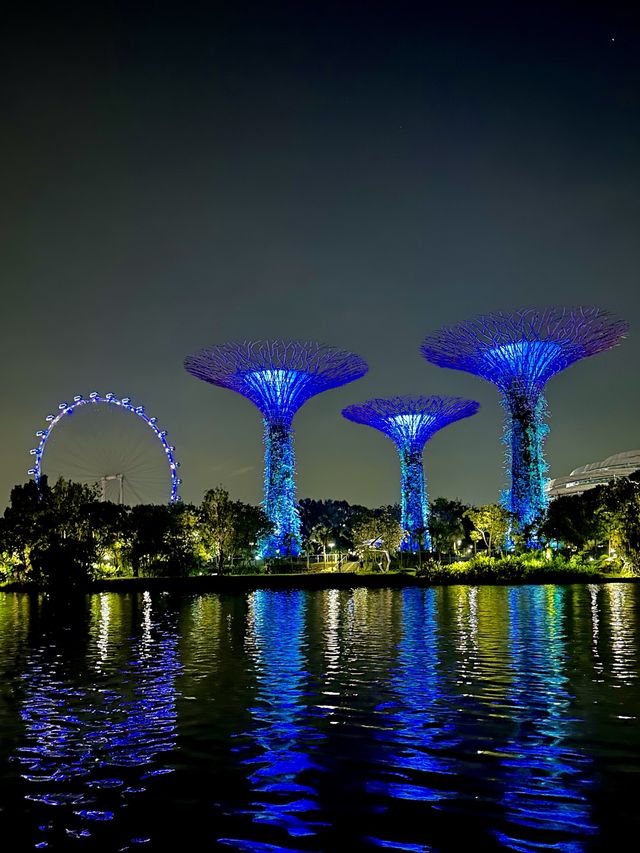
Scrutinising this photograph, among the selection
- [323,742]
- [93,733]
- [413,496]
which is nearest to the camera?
[323,742]

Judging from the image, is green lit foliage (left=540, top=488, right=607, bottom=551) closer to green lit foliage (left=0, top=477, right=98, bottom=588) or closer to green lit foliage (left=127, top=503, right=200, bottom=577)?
green lit foliage (left=127, top=503, right=200, bottom=577)

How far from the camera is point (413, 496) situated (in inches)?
2832

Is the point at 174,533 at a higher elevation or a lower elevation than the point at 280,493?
lower

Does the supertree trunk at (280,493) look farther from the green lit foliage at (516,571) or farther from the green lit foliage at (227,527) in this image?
the green lit foliage at (516,571)

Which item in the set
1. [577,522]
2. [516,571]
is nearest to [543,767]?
[516,571]

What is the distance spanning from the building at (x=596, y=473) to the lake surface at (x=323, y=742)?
105 metres

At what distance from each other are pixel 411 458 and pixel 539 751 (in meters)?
63.6

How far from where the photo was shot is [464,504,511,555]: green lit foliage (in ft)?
176

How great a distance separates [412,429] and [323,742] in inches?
2463

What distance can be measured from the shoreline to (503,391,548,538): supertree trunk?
11.9 metres

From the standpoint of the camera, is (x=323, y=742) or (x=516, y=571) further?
(x=516, y=571)

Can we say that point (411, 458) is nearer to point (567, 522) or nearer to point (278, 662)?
point (567, 522)

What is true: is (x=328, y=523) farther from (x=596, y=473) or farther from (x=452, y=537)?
(x=452, y=537)

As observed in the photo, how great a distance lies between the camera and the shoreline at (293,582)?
43.5 m
